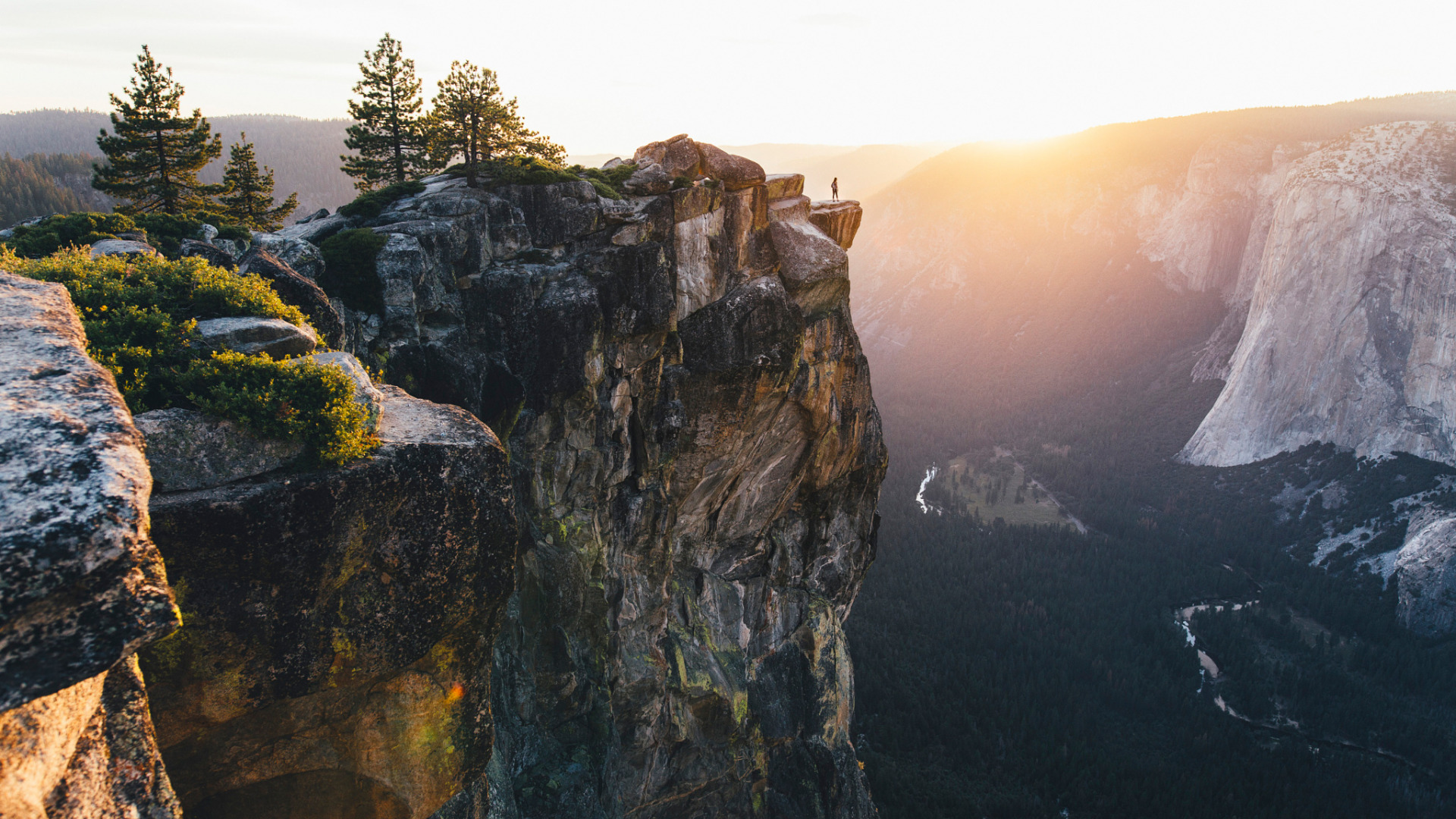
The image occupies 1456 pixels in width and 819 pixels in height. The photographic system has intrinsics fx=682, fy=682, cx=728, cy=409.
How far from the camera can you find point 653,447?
30.1 m

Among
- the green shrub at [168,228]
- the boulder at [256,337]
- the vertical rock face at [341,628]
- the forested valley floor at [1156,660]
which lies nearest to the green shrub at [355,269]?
the green shrub at [168,228]

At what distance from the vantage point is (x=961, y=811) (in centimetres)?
4628

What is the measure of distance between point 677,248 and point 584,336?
6088 millimetres

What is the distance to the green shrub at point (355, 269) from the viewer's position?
22953 mm

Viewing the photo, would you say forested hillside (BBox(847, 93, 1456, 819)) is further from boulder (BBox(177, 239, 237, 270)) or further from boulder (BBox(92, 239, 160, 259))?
boulder (BBox(92, 239, 160, 259))

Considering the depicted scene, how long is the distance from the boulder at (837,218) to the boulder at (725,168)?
5024 mm

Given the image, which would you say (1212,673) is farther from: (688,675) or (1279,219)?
(1279,219)

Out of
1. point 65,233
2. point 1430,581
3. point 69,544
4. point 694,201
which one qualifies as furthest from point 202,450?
point 1430,581

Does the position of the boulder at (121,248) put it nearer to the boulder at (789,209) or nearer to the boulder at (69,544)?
the boulder at (69,544)

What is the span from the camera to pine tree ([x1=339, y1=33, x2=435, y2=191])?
111ft

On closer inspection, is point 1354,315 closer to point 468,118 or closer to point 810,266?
point 810,266

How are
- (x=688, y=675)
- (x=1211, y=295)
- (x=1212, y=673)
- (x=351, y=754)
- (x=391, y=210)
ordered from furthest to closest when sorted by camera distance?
(x=1211, y=295) < (x=1212, y=673) < (x=688, y=675) < (x=391, y=210) < (x=351, y=754)

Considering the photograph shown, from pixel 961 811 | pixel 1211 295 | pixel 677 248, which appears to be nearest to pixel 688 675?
pixel 677 248

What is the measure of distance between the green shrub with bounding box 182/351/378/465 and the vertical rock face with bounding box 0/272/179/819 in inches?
103
